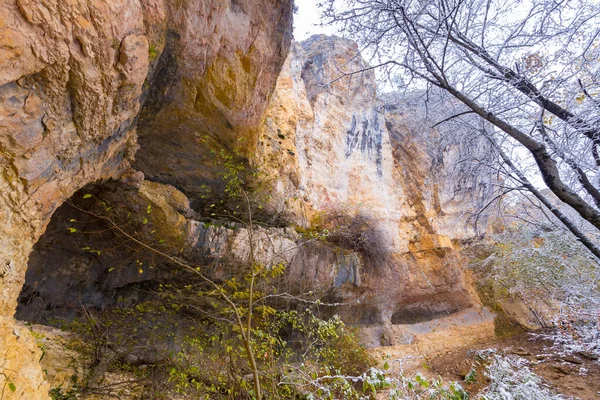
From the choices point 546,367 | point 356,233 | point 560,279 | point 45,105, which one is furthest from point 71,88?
point 560,279

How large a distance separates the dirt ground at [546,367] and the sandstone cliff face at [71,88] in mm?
4677

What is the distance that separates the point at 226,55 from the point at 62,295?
4.99m

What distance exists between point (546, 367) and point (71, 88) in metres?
8.62

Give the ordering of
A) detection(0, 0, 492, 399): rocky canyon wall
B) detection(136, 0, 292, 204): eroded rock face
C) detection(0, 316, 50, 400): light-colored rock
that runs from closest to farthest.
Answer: detection(0, 316, 50, 400): light-colored rock < detection(0, 0, 492, 399): rocky canyon wall < detection(136, 0, 292, 204): eroded rock face

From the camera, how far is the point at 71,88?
7.31 ft

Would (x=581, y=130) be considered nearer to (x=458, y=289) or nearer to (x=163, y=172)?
(x=163, y=172)

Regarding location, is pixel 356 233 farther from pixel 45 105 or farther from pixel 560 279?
pixel 45 105

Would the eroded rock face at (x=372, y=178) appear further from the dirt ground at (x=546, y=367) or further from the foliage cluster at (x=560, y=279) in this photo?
the dirt ground at (x=546, y=367)

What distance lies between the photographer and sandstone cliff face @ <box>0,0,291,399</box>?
1.78 meters

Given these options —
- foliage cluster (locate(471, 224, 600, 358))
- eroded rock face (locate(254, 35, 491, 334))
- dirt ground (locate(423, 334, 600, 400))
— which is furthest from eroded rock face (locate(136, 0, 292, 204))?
foliage cluster (locate(471, 224, 600, 358))

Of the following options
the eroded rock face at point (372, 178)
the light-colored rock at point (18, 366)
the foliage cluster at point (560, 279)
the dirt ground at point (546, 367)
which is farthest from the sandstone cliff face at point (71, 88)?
the foliage cluster at point (560, 279)

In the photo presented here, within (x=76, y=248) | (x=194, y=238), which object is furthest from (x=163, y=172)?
(x=76, y=248)

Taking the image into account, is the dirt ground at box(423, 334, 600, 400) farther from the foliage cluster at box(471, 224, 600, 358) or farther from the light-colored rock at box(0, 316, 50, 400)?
the light-colored rock at box(0, 316, 50, 400)

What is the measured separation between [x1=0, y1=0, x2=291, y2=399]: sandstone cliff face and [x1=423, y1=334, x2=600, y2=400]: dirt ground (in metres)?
4.68
